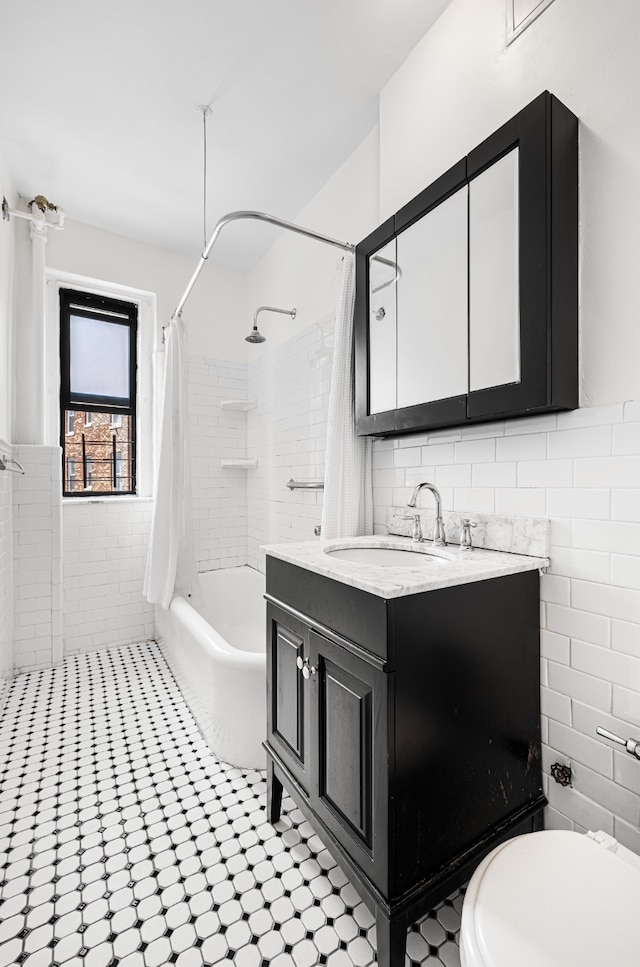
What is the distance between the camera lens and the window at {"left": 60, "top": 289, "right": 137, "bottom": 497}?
285cm

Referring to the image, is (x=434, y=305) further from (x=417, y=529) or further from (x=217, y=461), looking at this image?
(x=217, y=461)

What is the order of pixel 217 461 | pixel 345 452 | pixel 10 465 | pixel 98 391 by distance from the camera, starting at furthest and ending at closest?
1. pixel 217 461
2. pixel 98 391
3. pixel 10 465
4. pixel 345 452

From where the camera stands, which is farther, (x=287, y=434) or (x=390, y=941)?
(x=287, y=434)

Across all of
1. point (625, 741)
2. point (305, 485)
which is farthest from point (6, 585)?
point (625, 741)

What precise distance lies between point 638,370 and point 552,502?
1.27 feet

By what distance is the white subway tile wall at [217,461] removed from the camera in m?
3.17

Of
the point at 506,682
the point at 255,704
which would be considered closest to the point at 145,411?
the point at 255,704

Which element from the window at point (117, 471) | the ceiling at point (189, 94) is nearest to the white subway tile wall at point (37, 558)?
the window at point (117, 471)

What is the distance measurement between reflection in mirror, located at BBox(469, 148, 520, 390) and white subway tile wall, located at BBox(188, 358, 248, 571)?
7.46 feet

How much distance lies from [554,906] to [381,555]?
96 cm

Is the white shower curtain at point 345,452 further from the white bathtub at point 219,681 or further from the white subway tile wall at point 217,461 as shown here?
the white subway tile wall at point 217,461

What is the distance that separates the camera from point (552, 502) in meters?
1.22

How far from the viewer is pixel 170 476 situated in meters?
2.56

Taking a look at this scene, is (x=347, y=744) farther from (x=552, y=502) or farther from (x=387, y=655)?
(x=552, y=502)
